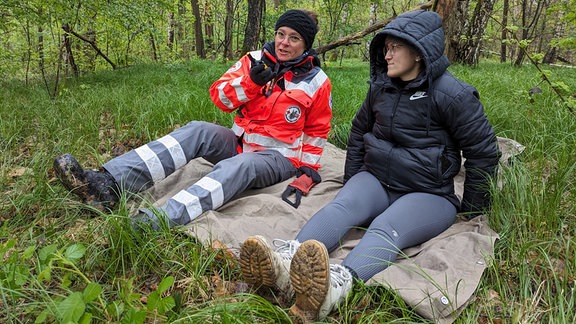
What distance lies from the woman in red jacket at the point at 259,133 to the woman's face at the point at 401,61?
79 centimetres

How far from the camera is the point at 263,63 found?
9.66 ft

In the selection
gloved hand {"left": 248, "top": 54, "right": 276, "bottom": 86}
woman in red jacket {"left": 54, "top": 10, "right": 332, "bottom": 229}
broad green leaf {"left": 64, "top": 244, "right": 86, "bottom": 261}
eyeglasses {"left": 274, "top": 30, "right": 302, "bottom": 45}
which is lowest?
broad green leaf {"left": 64, "top": 244, "right": 86, "bottom": 261}

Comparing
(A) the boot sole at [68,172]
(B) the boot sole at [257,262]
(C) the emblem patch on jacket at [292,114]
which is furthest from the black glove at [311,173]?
(A) the boot sole at [68,172]

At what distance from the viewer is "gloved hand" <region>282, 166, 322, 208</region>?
9.25ft

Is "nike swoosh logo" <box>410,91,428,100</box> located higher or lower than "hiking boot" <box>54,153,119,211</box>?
higher

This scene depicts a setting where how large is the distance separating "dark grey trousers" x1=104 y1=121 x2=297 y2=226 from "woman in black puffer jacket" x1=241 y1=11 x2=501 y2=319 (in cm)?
67

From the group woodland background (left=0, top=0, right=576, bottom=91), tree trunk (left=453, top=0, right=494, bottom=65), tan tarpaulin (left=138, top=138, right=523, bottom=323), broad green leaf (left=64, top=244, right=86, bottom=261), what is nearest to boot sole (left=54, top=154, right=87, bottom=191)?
tan tarpaulin (left=138, top=138, right=523, bottom=323)

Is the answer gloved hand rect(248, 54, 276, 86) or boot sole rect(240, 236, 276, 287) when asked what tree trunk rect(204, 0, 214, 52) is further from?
boot sole rect(240, 236, 276, 287)

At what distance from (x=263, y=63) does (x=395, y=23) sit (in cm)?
105

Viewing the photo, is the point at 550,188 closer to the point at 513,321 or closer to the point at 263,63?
the point at 513,321

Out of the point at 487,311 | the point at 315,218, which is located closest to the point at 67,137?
the point at 315,218

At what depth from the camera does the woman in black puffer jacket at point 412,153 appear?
2211mm

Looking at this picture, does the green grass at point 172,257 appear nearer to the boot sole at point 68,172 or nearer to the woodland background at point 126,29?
the boot sole at point 68,172

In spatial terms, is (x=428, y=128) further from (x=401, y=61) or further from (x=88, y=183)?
(x=88, y=183)
